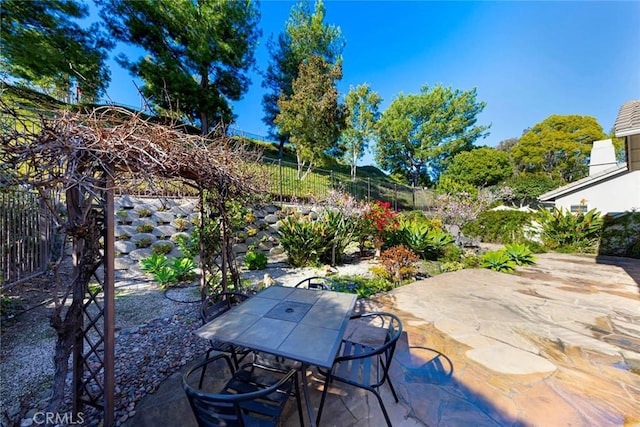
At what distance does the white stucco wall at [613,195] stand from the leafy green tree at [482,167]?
8693mm

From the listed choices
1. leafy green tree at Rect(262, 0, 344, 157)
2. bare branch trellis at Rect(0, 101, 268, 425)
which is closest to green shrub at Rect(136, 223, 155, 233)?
bare branch trellis at Rect(0, 101, 268, 425)

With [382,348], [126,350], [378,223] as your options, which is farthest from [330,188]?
[382,348]

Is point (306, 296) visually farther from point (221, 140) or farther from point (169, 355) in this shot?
point (221, 140)

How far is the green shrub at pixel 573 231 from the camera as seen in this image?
7.76m

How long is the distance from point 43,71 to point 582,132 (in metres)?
33.0

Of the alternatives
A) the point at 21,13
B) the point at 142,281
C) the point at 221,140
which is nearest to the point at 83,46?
the point at 21,13

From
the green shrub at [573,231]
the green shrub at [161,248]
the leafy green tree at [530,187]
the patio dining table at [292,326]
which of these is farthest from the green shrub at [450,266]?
the leafy green tree at [530,187]

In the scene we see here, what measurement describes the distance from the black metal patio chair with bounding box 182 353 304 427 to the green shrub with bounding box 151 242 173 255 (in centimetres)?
426

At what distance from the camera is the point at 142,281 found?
182 inches

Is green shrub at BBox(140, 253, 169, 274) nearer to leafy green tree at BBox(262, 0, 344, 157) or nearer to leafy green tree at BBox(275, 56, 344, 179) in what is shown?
leafy green tree at BBox(275, 56, 344, 179)

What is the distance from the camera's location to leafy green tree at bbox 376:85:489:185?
18938mm

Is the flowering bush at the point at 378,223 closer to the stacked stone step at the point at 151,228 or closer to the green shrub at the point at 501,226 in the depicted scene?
the stacked stone step at the point at 151,228

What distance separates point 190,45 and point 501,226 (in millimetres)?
15281

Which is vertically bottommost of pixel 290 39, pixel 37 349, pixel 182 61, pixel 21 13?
pixel 37 349
